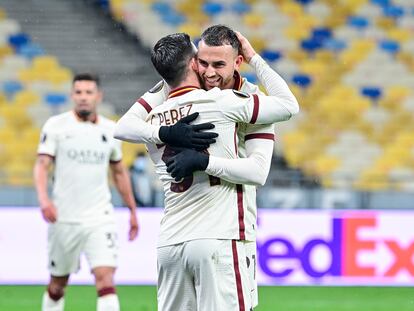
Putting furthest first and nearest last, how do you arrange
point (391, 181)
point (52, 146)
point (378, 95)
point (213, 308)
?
point (378, 95) < point (391, 181) < point (52, 146) < point (213, 308)

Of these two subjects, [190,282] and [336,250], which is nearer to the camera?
[190,282]

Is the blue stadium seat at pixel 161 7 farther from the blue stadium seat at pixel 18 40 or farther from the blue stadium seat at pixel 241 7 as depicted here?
the blue stadium seat at pixel 18 40

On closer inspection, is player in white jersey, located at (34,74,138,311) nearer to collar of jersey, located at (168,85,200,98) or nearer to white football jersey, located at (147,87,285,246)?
white football jersey, located at (147,87,285,246)

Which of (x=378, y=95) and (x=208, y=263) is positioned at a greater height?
(x=378, y=95)

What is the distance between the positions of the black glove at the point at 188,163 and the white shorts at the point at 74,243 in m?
3.23

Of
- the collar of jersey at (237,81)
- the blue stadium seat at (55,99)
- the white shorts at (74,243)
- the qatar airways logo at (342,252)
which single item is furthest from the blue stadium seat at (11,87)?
the collar of jersey at (237,81)

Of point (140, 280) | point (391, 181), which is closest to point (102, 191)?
point (140, 280)

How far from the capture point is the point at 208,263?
165 inches

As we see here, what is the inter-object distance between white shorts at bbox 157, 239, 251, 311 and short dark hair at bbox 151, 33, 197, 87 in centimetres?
70

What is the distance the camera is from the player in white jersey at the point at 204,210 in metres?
4.20

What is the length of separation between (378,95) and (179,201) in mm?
10661

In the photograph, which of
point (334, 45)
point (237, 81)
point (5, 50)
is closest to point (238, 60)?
point (237, 81)

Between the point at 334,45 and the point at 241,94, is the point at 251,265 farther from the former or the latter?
the point at 334,45

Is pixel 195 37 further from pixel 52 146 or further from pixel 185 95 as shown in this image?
pixel 185 95
